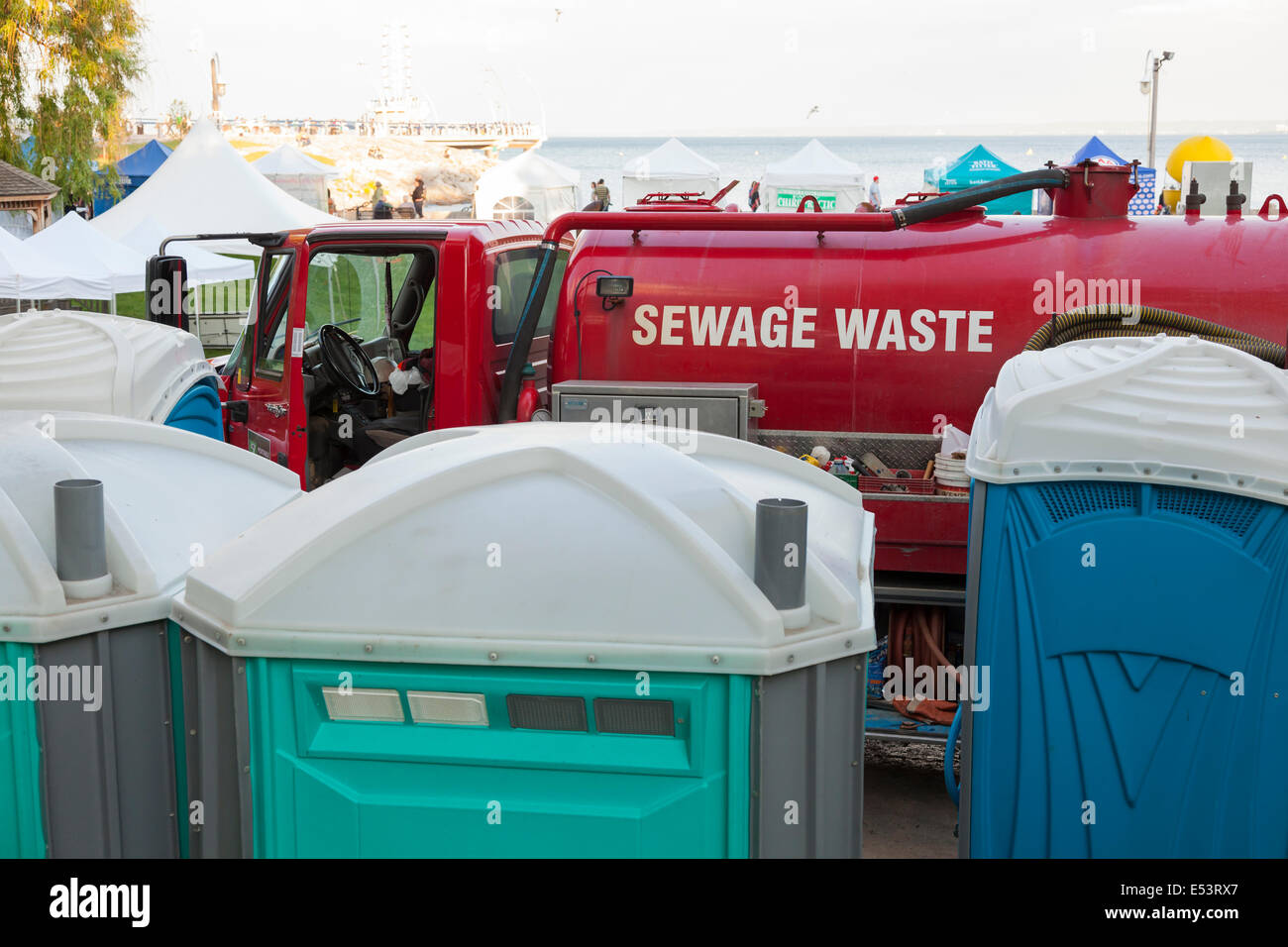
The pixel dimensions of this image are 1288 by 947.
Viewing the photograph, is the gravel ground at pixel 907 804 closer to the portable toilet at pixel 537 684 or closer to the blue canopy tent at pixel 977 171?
the portable toilet at pixel 537 684

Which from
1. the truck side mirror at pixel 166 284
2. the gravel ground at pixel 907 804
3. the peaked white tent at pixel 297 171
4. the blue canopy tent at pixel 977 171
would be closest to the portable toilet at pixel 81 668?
the gravel ground at pixel 907 804

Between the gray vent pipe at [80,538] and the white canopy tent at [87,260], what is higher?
the white canopy tent at [87,260]

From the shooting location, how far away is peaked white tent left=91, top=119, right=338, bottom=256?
18.8 m

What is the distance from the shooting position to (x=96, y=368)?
19.4ft

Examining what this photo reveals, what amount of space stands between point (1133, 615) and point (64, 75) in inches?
818

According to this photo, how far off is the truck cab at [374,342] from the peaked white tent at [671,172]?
2301 centimetres

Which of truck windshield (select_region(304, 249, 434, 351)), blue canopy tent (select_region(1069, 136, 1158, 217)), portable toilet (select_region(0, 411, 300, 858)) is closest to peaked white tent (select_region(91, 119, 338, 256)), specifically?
truck windshield (select_region(304, 249, 434, 351))

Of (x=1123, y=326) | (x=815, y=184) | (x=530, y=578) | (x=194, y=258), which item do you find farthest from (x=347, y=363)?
(x=815, y=184)

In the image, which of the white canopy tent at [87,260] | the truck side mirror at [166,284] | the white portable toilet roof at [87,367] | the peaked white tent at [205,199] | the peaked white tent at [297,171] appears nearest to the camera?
the white portable toilet roof at [87,367]

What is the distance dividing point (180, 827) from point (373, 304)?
18.1 ft

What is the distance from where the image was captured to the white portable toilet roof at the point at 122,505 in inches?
110

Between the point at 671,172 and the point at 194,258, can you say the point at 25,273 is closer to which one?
the point at 194,258

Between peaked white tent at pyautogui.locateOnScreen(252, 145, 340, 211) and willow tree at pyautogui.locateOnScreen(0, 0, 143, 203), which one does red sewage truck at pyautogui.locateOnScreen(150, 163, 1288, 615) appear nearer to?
willow tree at pyautogui.locateOnScreen(0, 0, 143, 203)
